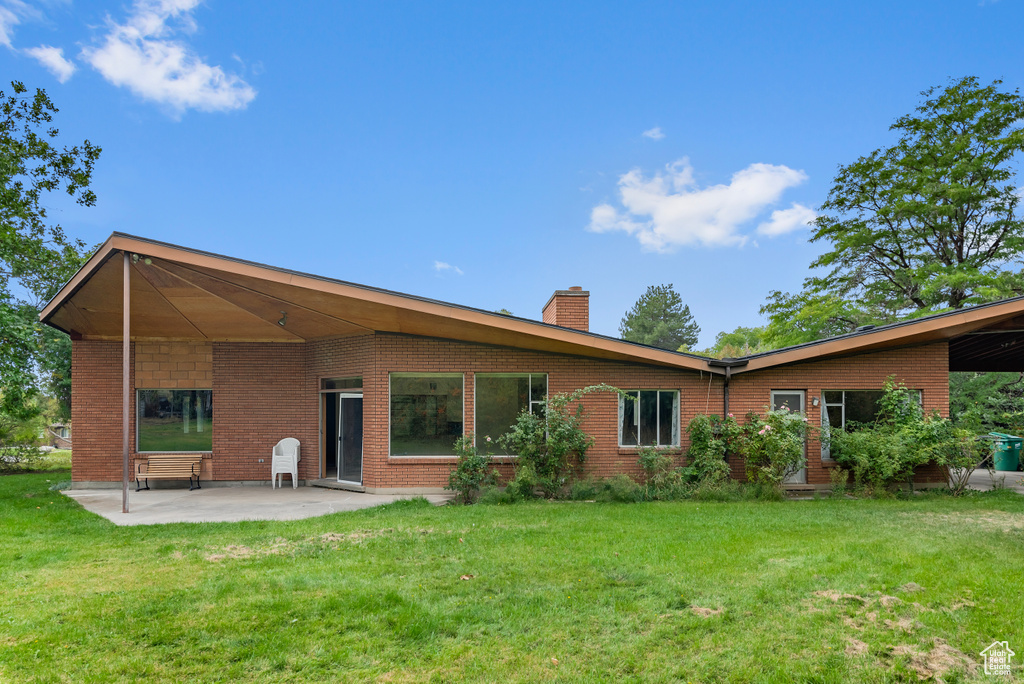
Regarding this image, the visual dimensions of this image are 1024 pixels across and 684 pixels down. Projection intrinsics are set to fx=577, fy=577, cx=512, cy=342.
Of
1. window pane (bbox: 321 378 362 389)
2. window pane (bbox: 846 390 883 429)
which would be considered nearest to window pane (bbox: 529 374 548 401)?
window pane (bbox: 321 378 362 389)

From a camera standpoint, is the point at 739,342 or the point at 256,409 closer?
the point at 256,409

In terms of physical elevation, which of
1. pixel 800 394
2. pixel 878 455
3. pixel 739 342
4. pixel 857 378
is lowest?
pixel 878 455

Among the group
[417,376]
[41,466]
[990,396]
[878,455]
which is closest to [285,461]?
[417,376]

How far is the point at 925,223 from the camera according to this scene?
21.3 meters

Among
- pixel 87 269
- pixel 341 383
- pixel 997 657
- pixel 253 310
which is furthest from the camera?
pixel 341 383

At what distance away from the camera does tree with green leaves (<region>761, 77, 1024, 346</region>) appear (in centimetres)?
1997

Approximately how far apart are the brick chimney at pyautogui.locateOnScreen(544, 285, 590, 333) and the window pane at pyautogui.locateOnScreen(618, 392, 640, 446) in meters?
1.92

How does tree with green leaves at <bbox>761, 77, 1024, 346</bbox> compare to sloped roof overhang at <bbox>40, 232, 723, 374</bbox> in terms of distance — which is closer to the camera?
sloped roof overhang at <bbox>40, 232, 723, 374</bbox>

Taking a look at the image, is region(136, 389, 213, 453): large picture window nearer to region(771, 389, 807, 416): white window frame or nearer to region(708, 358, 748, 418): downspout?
region(708, 358, 748, 418): downspout

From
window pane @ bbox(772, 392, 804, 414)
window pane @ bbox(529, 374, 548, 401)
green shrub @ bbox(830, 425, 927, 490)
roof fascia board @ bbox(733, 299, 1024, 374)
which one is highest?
roof fascia board @ bbox(733, 299, 1024, 374)

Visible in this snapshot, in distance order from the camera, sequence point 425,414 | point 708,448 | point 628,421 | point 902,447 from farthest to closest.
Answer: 1. point 628,421
2. point 425,414
3. point 708,448
4. point 902,447

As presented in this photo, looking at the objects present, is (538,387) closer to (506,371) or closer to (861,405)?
(506,371)

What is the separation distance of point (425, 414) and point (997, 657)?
878cm

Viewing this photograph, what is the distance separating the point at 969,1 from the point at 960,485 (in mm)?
13106
